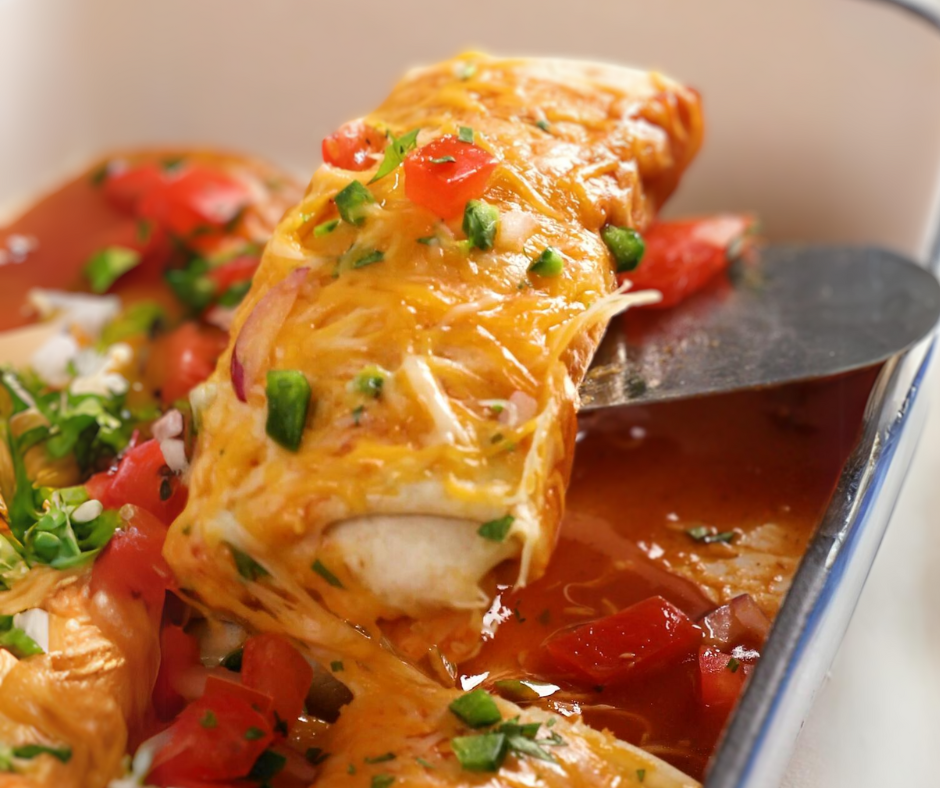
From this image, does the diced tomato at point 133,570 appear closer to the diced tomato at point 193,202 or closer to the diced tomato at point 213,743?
the diced tomato at point 213,743

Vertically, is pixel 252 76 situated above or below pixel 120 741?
above

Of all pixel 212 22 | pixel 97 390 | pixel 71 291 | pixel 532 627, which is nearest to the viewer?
pixel 532 627

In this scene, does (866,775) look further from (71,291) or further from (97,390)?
(71,291)

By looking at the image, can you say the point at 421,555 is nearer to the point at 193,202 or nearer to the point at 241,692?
the point at 241,692

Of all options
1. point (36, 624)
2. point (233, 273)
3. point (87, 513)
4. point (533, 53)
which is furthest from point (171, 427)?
point (533, 53)

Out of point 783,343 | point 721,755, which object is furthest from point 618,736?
point 783,343

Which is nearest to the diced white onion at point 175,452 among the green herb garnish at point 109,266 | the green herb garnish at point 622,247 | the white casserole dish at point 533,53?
the green herb garnish at point 622,247

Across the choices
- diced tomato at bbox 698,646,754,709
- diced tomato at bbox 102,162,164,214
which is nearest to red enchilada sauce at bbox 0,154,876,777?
diced tomato at bbox 698,646,754,709
